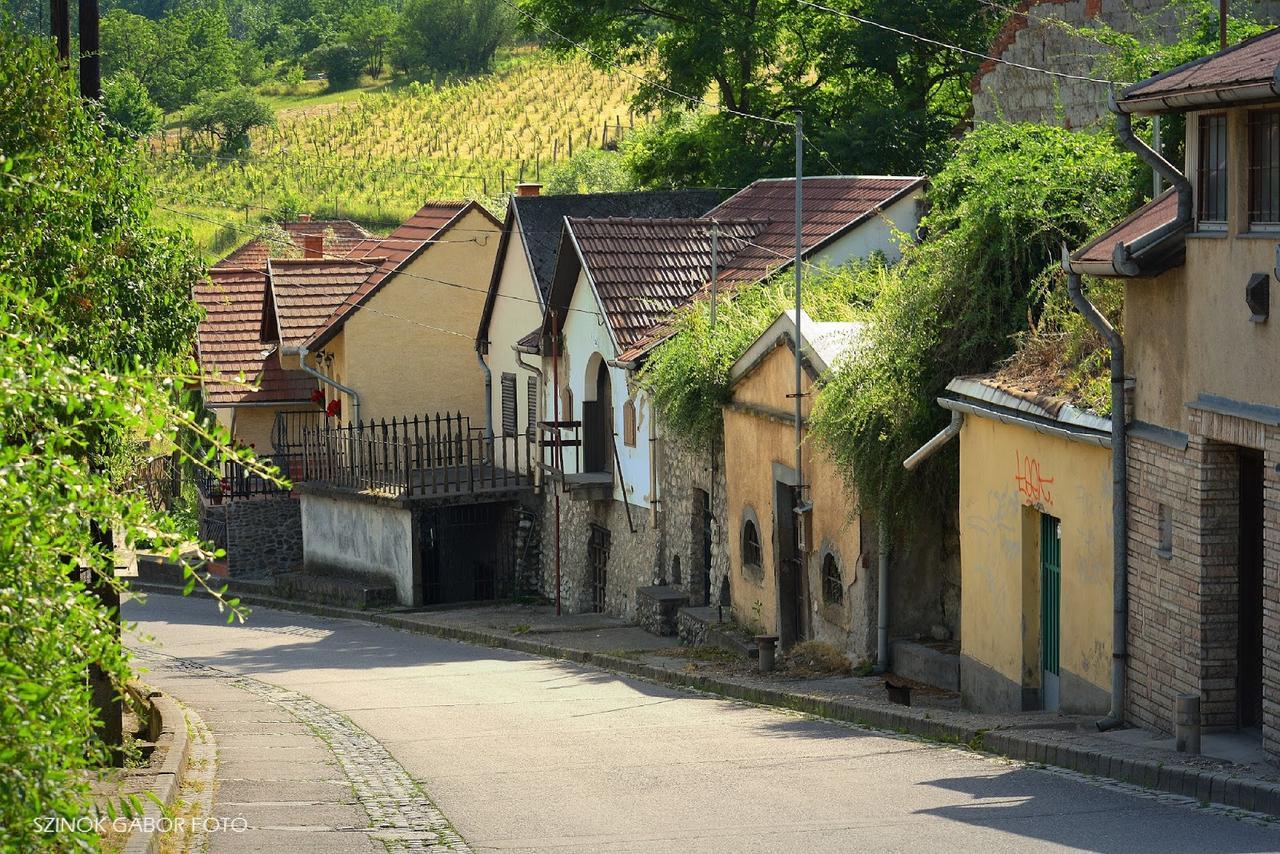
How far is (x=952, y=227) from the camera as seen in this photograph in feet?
66.8

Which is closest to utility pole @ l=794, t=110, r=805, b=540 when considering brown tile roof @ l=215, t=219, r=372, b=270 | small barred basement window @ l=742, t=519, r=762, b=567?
small barred basement window @ l=742, t=519, r=762, b=567

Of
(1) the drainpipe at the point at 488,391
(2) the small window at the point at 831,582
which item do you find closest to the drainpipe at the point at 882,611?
(2) the small window at the point at 831,582

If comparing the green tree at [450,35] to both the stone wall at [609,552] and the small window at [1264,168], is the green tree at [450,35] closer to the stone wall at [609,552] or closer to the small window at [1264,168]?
the stone wall at [609,552]

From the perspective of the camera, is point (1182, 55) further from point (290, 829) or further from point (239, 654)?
point (239, 654)

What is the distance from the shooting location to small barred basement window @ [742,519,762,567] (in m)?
22.8

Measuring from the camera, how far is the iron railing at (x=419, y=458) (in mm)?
32781

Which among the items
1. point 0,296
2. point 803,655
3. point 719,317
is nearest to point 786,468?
point 803,655

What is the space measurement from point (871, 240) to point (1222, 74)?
15731 millimetres

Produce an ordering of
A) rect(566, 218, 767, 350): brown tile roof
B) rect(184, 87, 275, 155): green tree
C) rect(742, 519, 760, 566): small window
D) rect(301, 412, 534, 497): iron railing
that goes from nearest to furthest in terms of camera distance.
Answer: rect(742, 519, 760, 566): small window → rect(566, 218, 767, 350): brown tile roof → rect(301, 412, 534, 497): iron railing → rect(184, 87, 275, 155): green tree

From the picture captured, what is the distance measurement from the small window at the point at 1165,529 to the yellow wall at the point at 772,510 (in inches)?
228

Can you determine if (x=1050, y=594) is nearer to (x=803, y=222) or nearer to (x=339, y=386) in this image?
(x=803, y=222)

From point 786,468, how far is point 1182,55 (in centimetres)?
644

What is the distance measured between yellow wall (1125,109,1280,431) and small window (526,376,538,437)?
1994 cm

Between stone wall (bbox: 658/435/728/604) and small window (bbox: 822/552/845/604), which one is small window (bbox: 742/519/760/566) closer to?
stone wall (bbox: 658/435/728/604)
